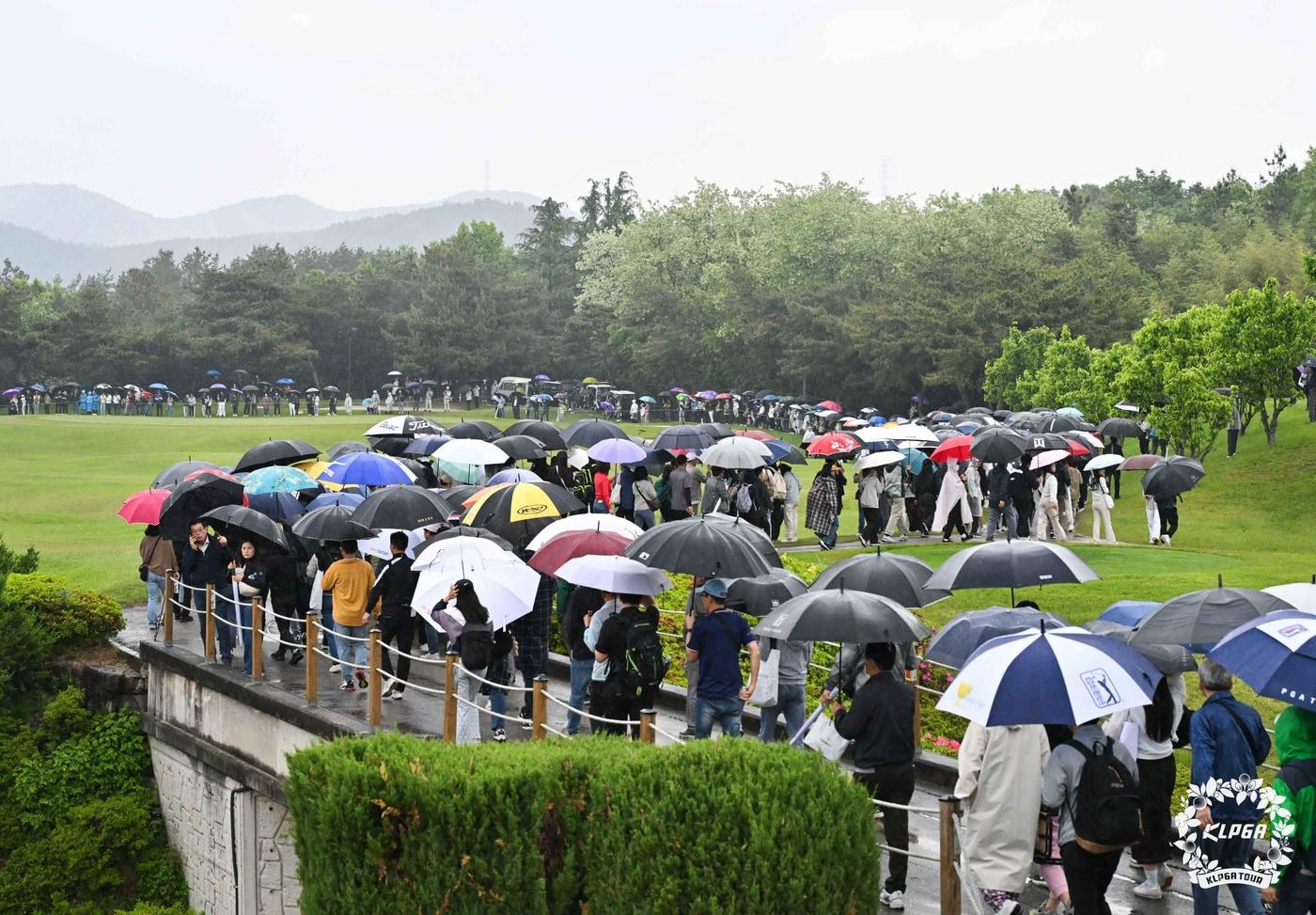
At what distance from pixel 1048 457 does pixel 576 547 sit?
12159mm

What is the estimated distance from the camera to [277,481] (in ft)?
53.8

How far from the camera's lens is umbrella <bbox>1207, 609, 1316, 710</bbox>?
692 centimetres

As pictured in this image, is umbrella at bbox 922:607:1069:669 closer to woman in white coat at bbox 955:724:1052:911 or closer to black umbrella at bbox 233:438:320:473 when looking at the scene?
woman in white coat at bbox 955:724:1052:911

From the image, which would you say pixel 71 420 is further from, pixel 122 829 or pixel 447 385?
pixel 122 829

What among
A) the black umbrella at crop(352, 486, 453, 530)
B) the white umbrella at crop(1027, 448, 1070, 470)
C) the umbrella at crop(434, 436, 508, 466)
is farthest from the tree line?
the black umbrella at crop(352, 486, 453, 530)

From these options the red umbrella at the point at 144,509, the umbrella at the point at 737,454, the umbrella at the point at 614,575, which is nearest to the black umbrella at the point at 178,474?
the red umbrella at the point at 144,509

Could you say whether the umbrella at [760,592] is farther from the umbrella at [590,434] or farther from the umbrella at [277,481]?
the umbrella at [590,434]

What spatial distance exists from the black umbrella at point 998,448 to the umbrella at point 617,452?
5.04 metres

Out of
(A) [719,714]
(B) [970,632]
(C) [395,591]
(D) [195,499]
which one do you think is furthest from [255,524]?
(B) [970,632]

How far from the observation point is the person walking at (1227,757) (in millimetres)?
7395

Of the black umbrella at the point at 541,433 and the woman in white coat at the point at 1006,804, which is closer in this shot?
the woman in white coat at the point at 1006,804

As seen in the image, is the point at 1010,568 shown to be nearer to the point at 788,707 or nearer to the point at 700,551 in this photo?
the point at 788,707

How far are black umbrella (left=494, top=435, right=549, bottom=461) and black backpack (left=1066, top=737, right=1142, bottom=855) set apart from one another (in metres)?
13.7

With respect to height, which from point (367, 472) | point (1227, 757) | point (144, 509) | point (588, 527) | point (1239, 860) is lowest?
point (1239, 860)
